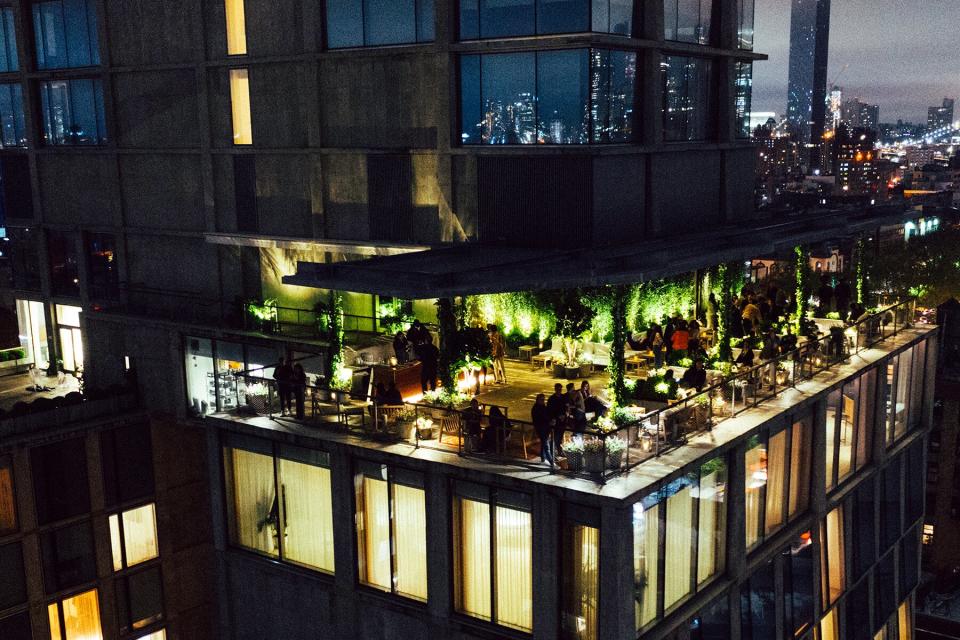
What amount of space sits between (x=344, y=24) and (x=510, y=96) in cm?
626

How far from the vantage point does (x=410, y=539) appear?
73.4ft

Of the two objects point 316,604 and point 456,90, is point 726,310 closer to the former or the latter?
point 456,90

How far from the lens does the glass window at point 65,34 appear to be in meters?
36.0

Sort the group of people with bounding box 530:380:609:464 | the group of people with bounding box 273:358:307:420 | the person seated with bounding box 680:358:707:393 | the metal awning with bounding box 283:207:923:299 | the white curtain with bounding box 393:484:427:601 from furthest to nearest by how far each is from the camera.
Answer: the group of people with bounding box 273:358:307:420 < the person seated with bounding box 680:358:707:393 < the white curtain with bounding box 393:484:427:601 < the metal awning with bounding box 283:207:923:299 < the group of people with bounding box 530:380:609:464

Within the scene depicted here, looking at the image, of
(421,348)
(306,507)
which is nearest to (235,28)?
(421,348)

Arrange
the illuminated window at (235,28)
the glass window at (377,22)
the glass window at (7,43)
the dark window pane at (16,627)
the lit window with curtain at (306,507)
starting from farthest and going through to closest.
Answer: the glass window at (7,43), the illuminated window at (235,28), the dark window pane at (16,627), the glass window at (377,22), the lit window with curtain at (306,507)

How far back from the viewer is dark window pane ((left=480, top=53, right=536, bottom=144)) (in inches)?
1048

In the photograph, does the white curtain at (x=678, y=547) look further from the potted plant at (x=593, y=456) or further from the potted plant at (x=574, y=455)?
the potted plant at (x=574, y=455)

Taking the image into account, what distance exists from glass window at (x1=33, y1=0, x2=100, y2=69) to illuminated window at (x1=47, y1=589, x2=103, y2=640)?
63.3 feet

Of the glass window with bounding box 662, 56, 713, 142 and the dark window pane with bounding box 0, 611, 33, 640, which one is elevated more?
the glass window with bounding box 662, 56, 713, 142

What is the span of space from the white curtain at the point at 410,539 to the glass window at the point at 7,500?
13.2m

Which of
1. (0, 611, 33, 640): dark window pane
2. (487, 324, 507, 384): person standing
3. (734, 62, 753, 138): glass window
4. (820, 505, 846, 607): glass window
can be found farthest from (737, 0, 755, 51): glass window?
(0, 611, 33, 640): dark window pane

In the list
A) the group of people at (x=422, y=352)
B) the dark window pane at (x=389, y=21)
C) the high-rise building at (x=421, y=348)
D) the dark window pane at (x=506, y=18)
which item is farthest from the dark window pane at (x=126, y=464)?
the dark window pane at (x=506, y=18)

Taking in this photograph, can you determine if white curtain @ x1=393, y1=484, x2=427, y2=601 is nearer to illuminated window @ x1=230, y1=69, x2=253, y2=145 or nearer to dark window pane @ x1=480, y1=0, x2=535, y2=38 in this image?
dark window pane @ x1=480, y1=0, x2=535, y2=38
